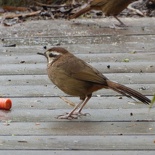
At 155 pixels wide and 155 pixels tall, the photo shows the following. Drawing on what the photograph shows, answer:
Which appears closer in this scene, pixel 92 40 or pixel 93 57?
pixel 93 57

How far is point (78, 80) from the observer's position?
17.7ft

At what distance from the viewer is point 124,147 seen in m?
4.34

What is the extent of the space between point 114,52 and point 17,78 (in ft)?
4.24

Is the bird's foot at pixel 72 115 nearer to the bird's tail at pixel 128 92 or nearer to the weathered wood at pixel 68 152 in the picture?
the bird's tail at pixel 128 92

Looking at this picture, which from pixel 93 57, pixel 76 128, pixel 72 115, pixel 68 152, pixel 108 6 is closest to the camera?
pixel 68 152

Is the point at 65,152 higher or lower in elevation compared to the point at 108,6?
higher

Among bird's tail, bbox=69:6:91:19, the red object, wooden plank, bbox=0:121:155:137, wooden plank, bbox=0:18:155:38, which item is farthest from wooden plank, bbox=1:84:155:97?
→ bird's tail, bbox=69:6:91:19

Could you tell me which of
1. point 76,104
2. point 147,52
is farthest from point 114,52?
point 76,104

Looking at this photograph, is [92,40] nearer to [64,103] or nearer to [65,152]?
[64,103]

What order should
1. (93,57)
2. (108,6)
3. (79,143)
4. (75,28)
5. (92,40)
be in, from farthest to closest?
(108,6), (75,28), (92,40), (93,57), (79,143)

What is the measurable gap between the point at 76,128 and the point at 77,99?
85 centimetres

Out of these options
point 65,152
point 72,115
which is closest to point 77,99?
point 72,115

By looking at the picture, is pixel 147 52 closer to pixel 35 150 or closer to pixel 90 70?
pixel 90 70

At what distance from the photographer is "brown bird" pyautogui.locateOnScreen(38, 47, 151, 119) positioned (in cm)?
525
